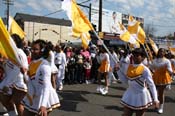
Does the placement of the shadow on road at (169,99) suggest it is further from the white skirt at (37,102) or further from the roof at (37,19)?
the roof at (37,19)

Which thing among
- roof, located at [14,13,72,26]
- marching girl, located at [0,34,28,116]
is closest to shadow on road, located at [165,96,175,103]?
marching girl, located at [0,34,28,116]

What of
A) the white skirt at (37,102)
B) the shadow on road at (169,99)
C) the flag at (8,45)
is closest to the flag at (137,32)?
the shadow on road at (169,99)

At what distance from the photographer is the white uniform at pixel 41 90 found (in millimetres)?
5945

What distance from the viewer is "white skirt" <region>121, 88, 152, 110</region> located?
281 inches

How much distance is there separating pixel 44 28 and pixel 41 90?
79404 millimetres

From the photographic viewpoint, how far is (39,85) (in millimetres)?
6012

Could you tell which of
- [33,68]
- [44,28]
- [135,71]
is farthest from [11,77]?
[44,28]

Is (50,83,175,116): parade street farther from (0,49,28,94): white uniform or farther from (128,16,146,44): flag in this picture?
(0,49,28,94): white uniform

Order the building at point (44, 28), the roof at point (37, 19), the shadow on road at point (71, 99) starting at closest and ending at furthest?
1. the shadow on road at point (71, 99)
2. the building at point (44, 28)
3. the roof at point (37, 19)

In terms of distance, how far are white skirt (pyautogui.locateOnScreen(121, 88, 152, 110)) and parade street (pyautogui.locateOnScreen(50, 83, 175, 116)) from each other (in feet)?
10.8

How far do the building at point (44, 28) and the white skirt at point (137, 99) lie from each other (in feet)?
237

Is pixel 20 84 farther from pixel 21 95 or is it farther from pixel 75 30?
pixel 75 30

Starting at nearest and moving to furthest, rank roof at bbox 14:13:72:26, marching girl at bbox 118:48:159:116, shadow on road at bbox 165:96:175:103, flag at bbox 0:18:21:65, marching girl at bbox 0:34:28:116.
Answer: flag at bbox 0:18:21:65, marching girl at bbox 118:48:159:116, marching girl at bbox 0:34:28:116, shadow on road at bbox 165:96:175:103, roof at bbox 14:13:72:26

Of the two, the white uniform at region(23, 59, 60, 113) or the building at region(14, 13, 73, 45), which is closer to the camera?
the white uniform at region(23, 59, 60, 113)
